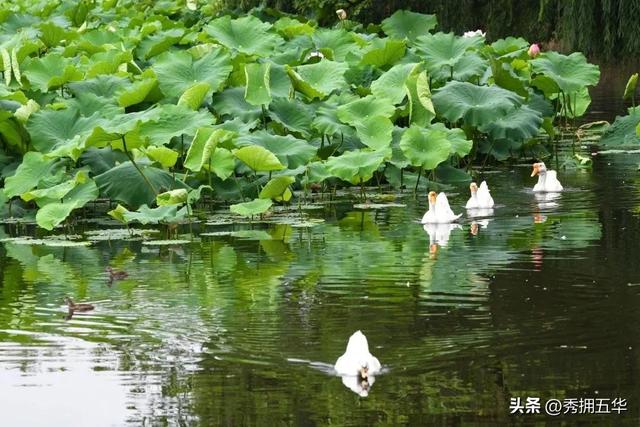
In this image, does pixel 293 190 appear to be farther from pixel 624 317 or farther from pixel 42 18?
pixel 42 18

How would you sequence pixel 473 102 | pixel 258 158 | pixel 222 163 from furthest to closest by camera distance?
pixel 473 102 < pixel 222 163 < pixel 258 158

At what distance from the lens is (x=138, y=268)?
640 centimetres

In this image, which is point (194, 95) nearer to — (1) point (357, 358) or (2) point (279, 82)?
(2) point (279, 82)

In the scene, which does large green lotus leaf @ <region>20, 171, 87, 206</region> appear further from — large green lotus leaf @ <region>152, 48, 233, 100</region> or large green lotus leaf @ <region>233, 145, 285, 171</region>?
large green lotus leaf @ <region>152, 48, 233, 100</region>

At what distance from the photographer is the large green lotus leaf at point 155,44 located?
10578 mm

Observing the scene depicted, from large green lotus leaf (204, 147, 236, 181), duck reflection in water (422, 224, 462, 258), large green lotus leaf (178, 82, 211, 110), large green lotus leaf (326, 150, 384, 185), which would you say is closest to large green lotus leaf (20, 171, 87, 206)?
large green lotus leaf (204, 147, 236, 181)

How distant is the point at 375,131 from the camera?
8.48 meters

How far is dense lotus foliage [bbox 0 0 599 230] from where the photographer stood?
7715mm

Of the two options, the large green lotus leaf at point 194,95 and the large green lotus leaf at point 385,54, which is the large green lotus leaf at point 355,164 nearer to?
the large green lotus leaf at point 194,95

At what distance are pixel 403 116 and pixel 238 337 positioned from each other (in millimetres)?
4600

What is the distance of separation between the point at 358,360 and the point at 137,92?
4.49m

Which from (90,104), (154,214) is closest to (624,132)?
(90,104)

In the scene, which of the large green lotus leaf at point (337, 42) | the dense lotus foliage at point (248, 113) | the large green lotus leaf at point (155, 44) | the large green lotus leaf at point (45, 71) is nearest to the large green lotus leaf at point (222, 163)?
the dense lotus foliage at point (248, 113)

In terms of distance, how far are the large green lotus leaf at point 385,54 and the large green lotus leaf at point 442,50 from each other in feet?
0.44
